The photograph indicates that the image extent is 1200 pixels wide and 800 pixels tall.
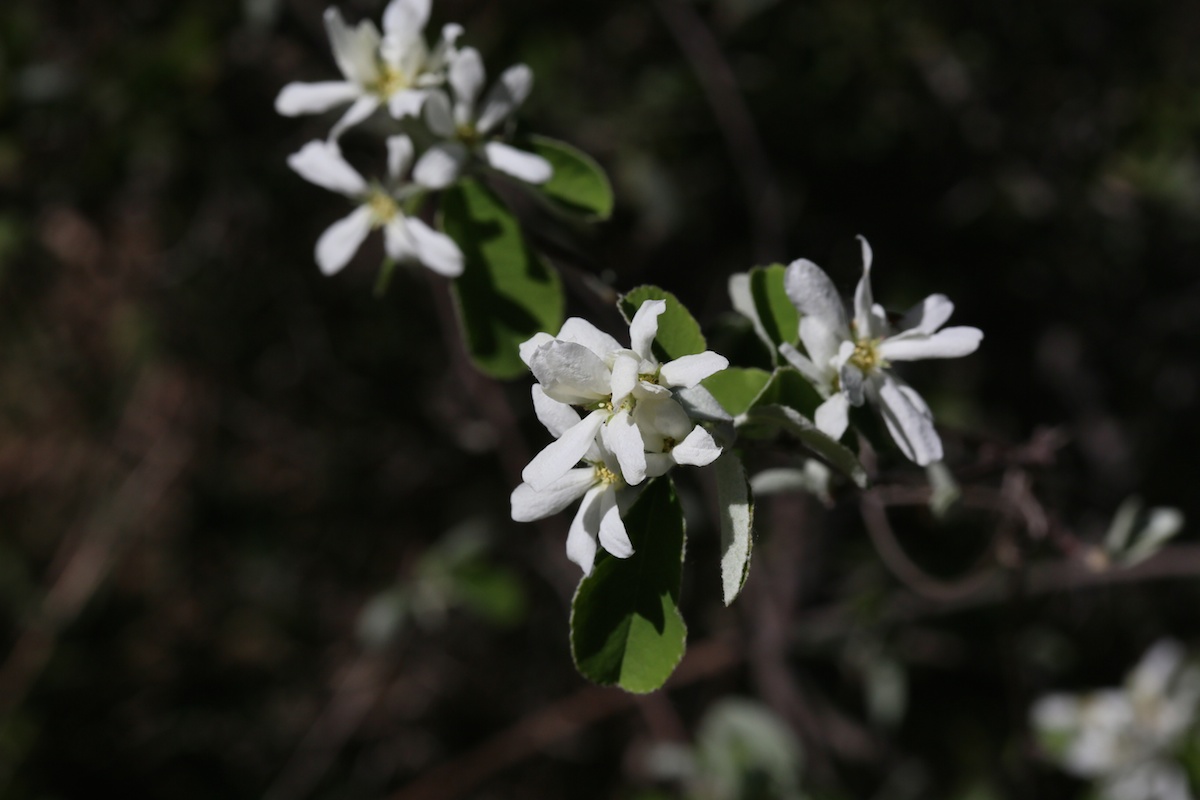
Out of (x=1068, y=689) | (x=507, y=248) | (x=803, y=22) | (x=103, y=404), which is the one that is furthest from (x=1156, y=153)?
(x=103, y=404)

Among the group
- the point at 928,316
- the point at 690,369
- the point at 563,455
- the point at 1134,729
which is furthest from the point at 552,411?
the point at 1134,729

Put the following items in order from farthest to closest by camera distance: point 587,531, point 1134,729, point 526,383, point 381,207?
point 526,383 → point 1134,729 → point 381,207 → point 587,531

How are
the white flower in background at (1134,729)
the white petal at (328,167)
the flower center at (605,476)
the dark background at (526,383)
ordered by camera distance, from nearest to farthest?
the flower center at (605,476), the white petal at (328,167), the white flower in background at (1134,729), the dark background at (526,383)

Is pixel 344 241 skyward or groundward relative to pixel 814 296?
skyward

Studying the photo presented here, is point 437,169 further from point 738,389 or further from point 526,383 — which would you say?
point 526,383

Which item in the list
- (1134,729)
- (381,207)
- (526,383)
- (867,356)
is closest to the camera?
(867,356)

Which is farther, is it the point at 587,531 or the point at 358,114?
the point at 358,114

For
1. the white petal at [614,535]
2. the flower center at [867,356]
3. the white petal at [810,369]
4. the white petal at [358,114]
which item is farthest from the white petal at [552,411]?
the white petal at [358,114]

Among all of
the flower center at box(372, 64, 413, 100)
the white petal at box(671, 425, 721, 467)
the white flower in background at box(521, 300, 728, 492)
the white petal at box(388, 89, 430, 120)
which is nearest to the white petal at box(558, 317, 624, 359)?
the white flower in background at box(521, 300, 728, 492)

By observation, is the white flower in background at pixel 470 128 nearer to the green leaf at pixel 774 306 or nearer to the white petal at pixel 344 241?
the white petal at pixel 344 241
